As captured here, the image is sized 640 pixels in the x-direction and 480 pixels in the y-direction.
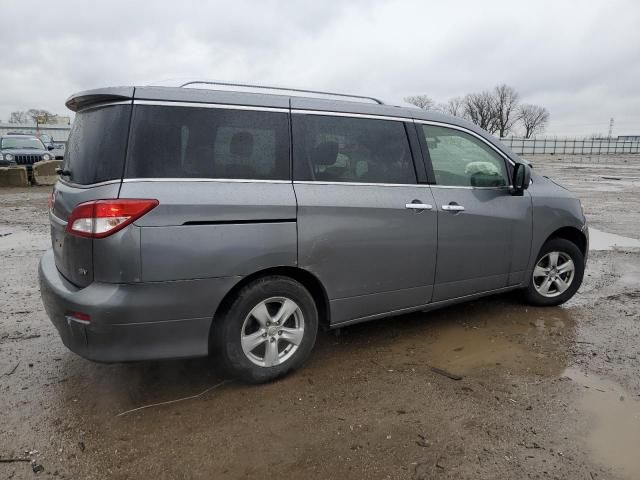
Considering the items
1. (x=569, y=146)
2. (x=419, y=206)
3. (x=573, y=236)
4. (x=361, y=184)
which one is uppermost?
(x=569, y=146)

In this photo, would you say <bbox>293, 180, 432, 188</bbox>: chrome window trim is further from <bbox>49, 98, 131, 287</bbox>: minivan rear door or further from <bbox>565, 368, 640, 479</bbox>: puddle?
<bbox>565, 368, 640, 479</bbox>: puddle

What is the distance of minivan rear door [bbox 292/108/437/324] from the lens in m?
3.31

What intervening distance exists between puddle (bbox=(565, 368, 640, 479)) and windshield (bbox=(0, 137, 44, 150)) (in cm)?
2223

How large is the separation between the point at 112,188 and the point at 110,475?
1.49 metres

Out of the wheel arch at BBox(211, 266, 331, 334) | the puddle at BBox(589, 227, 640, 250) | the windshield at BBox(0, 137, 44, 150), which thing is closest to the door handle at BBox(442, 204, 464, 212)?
the wheel arch at BBox(211, 266, 331, 334)

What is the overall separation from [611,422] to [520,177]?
2.11 m

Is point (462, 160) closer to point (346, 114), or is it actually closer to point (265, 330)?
point (346, 114)

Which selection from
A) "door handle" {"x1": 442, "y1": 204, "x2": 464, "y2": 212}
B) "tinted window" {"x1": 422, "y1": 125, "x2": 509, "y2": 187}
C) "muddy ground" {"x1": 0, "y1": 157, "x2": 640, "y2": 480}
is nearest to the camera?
"muddy ground" {"x1": 0, "y1": 157, "x2": 640, "y2": 480}

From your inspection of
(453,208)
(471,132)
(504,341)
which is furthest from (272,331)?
(471,132)

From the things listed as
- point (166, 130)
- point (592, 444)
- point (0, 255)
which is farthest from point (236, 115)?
point (0, 255)

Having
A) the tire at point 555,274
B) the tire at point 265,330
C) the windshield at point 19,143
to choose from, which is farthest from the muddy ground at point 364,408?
the windshield at point 19,143

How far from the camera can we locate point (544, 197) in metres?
4.58

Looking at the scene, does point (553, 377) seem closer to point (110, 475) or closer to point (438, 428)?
point (438, 428)

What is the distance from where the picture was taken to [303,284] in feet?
11.2
